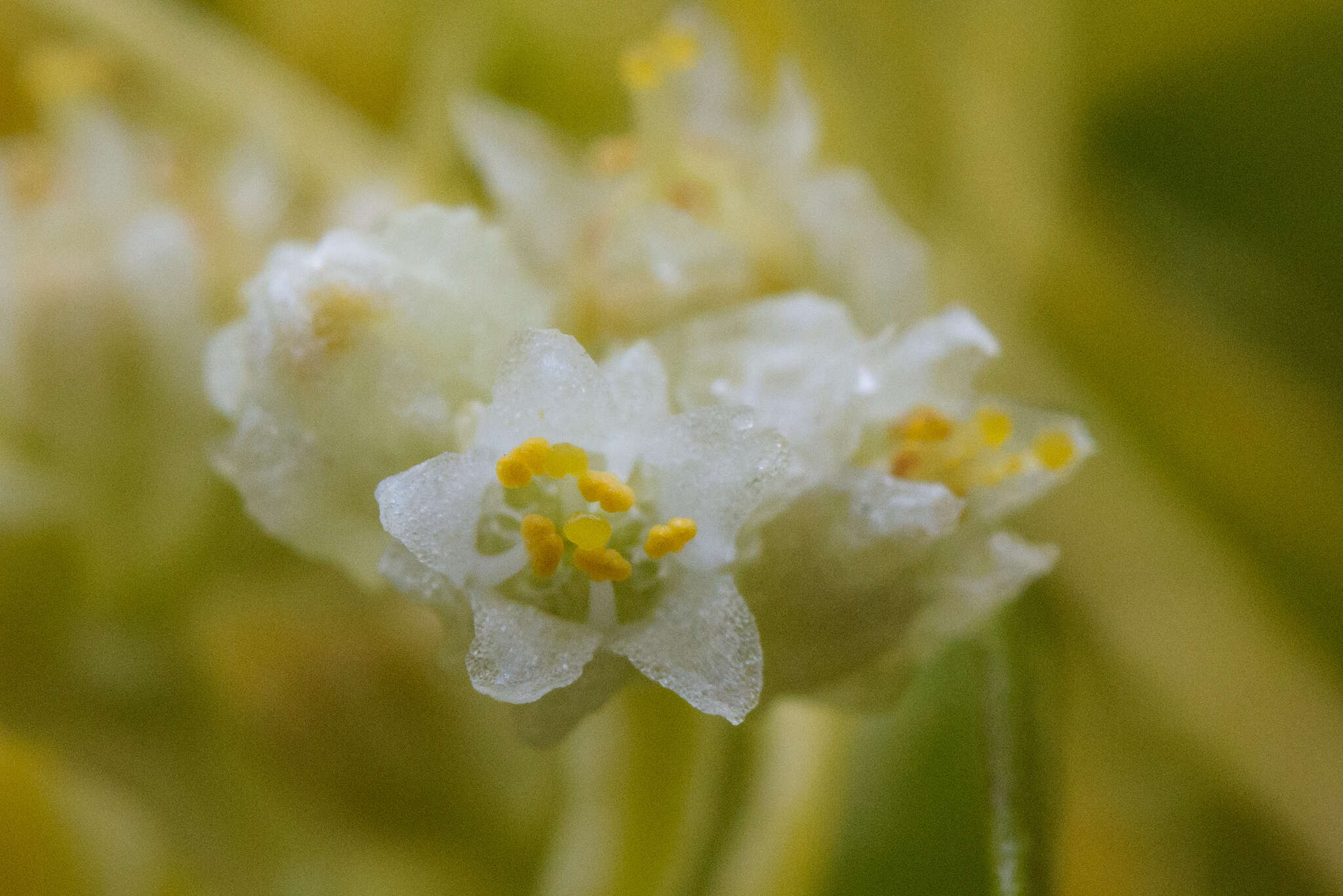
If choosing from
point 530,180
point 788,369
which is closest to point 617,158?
point 530,180

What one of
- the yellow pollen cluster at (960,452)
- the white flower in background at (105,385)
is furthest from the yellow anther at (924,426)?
the white flower in background at (105,385)

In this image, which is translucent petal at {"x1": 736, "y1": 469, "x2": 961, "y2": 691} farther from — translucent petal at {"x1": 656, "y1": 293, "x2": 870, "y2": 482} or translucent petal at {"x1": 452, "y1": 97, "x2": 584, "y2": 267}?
translucent petal at {"x1": 452, "y1": 97, "x2": 584, "y2": 267}

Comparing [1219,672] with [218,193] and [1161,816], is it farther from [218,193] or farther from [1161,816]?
[218,193]

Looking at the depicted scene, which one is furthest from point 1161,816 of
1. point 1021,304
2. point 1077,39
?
point 1077,39

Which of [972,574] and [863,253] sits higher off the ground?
[863,253]

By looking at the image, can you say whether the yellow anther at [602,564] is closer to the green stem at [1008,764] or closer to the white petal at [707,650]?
the white petal at [707,650]

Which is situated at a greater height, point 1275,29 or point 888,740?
point 1275,29

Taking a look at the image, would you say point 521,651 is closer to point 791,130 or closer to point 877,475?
point 877,475
